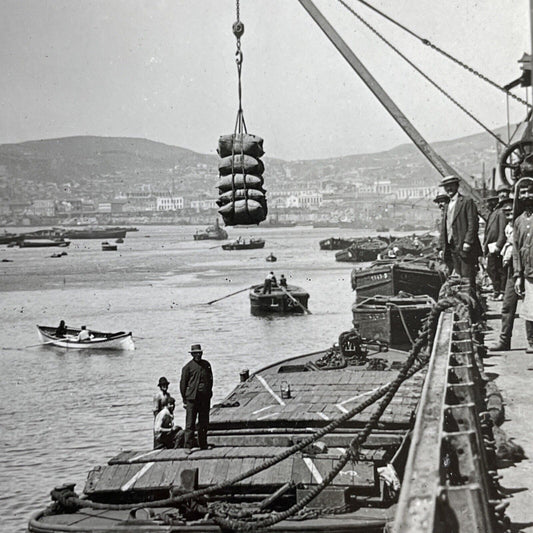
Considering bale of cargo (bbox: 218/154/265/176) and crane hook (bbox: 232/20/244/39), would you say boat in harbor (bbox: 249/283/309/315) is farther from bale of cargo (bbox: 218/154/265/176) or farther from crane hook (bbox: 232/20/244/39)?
bale of cargo (bbox: 218/154/265/176)

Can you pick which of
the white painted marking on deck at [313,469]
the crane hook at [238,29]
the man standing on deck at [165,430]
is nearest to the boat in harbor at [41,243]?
the crane hook at [238,29]

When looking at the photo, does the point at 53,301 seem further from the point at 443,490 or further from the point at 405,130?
the point at 443,490

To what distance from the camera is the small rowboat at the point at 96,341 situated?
3797 centimetres

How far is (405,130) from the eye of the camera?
1611cm

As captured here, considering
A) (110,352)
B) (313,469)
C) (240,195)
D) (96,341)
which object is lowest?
(110,352)

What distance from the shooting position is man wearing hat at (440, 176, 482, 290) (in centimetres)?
1100

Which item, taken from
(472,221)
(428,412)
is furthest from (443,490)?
(472,221)

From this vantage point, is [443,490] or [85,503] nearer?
[443,490]

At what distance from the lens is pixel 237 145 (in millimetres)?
12750

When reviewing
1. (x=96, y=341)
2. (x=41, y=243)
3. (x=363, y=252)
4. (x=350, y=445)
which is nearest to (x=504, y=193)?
(x=350, y=445)

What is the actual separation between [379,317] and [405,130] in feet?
39.1

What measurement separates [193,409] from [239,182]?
139 inches

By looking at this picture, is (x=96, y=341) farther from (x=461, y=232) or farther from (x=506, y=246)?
(x=461, y=232)

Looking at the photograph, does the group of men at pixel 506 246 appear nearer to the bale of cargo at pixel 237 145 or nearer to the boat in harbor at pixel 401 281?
the bale of cargo at pixel 237 145
